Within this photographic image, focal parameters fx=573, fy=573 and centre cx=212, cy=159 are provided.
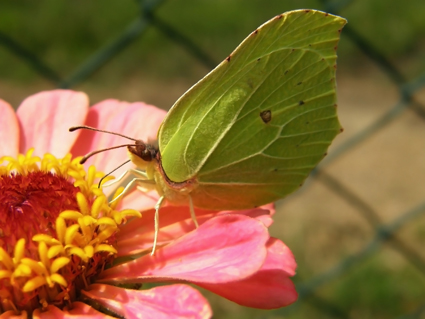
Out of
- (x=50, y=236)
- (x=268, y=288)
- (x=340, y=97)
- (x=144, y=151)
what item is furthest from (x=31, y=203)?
(x=340, y=97)

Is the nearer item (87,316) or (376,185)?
(87,316)

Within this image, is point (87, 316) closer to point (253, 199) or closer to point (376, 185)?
point (253, 199)

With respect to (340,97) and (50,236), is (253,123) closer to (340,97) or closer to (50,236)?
(50,236)

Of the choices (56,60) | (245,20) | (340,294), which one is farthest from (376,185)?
(56,60)

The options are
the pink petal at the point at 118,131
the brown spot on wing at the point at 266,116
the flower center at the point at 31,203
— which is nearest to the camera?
the flower center at the point at 31,203

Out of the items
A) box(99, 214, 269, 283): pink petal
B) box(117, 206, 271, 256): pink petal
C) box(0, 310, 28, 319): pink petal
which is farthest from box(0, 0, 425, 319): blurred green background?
box(0, 310, 28, 319): pink petal

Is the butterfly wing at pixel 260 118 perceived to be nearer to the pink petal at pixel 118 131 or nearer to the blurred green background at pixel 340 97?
the pink petal at pixel 118 131

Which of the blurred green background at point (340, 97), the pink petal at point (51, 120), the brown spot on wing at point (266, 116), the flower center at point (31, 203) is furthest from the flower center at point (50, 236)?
the blurred green background at point (340, 97)

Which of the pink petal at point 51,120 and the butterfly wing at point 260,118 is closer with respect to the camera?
the butterfly wing at point 260,118
